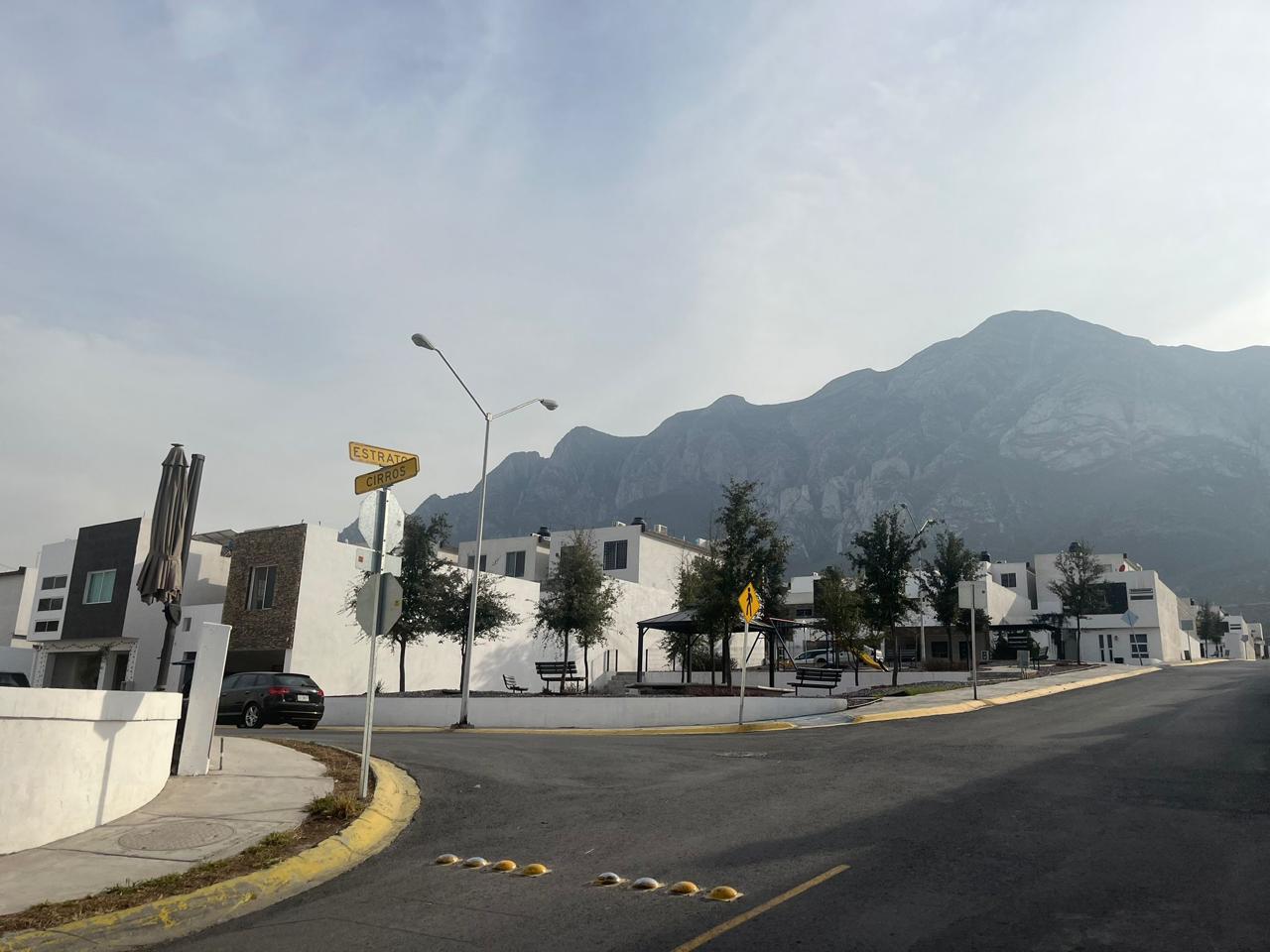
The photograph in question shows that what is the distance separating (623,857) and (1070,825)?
420 centimetres

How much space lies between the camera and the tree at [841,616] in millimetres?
38531

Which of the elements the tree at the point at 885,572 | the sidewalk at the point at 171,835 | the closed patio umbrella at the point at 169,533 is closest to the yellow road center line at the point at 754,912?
the sidewalk at the point at 171,835

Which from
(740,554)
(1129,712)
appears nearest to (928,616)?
(740,554)

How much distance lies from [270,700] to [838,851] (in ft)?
66.1

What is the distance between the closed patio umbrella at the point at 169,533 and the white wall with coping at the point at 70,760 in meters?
2.46

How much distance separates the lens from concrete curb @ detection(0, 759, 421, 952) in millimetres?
5273

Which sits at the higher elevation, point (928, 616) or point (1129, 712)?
point (928, 616)

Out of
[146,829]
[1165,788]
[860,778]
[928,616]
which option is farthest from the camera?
[928,616]

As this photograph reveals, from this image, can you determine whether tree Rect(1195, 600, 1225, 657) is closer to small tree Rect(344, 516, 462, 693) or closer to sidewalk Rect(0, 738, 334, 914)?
small tree Rect(344, 516, 462, 693)

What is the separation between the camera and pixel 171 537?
37.4 ft

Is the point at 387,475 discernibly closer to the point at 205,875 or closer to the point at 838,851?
the point at 205,875

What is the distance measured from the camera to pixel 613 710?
78.0 ft

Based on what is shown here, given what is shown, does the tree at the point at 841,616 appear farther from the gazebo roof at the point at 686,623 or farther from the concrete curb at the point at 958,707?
the concrete curb at the point at 958,707

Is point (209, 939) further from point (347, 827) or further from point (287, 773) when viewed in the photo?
point (287, 773)
